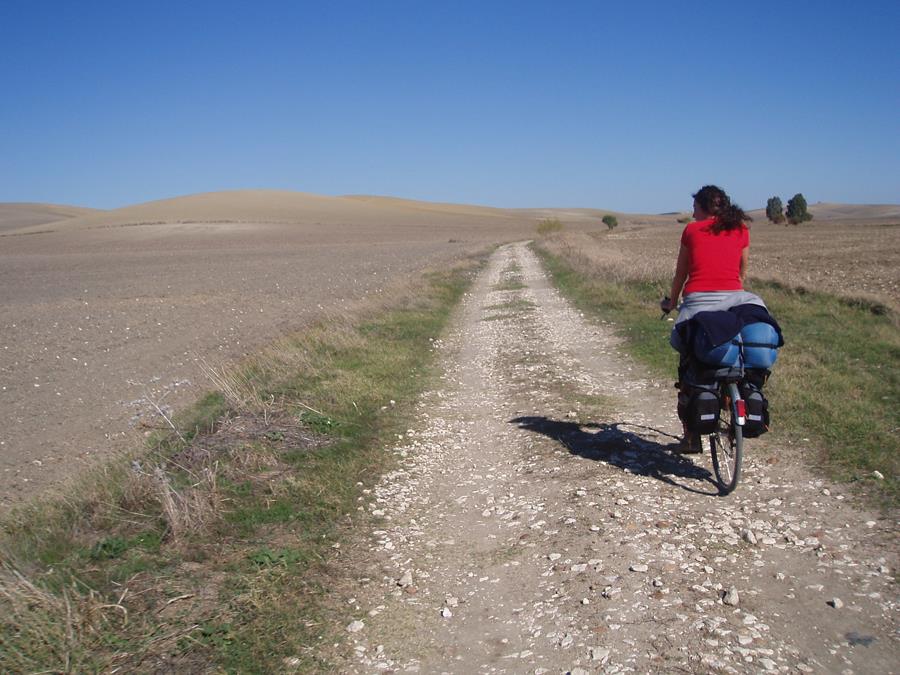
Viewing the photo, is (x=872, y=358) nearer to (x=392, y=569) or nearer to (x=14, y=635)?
(x=392, y=569)

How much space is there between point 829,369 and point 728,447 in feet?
14.3

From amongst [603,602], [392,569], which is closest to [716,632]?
[603,602]

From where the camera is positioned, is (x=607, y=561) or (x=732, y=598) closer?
(x=732, y=598)

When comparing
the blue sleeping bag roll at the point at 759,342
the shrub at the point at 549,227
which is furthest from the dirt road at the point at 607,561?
the shrub at the point at 549,227

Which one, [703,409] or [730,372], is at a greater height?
[730,372]

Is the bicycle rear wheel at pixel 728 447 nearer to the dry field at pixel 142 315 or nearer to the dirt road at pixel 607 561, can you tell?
the dirt road at pixel 607 561

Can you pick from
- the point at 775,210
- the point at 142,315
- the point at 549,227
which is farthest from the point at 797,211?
the point at 142,315

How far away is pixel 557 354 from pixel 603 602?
7630 mm

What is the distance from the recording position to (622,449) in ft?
21.6

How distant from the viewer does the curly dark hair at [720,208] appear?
5590mm

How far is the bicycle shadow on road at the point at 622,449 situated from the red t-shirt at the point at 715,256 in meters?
1.52

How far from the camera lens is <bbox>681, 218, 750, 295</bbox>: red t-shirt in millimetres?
5609

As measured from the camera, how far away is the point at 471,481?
19.9 ft

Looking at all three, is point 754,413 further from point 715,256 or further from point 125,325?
point 125,325
